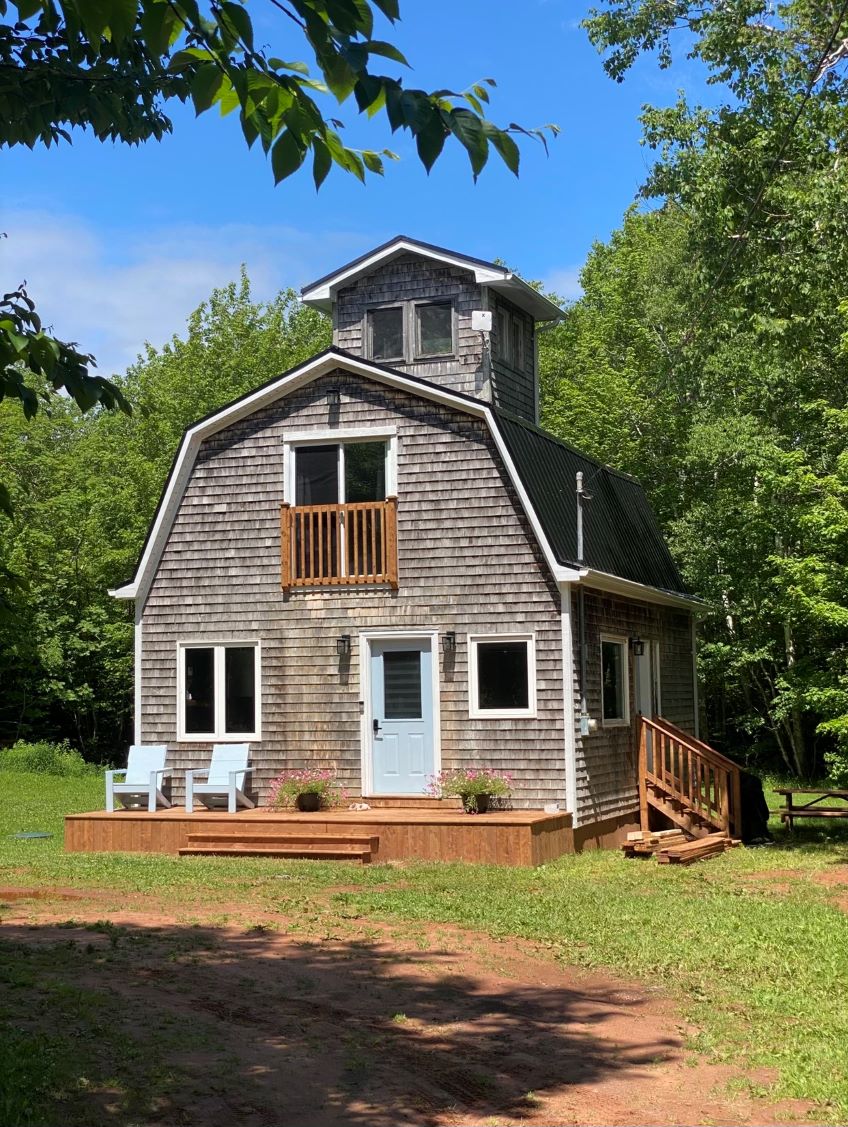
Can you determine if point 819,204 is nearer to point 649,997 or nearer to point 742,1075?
point 649,997

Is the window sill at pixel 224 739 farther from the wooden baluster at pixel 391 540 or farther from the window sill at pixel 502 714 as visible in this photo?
the window sill at pixel 502 714

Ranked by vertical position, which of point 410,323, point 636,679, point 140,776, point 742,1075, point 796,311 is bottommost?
point 742,1075

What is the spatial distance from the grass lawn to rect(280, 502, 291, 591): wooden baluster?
3642 millimetres

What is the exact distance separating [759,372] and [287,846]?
501 inches

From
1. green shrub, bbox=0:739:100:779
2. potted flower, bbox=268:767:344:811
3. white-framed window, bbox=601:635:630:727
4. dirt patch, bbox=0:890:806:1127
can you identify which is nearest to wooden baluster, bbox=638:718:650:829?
white-framed window, bbox=601:635:630:727

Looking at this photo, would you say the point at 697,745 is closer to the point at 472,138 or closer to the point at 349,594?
the point at 349,594

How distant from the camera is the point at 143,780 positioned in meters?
15.0

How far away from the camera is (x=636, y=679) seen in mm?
16953

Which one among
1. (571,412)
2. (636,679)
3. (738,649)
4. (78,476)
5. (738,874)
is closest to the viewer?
(738,874)

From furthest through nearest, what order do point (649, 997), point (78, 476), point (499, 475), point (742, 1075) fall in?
1. point (78, 476)
2. point (499, 475)
3. point (649, 997)
4. point (742, 1075)

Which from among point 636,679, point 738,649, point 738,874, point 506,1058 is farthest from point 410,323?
point 506,1058

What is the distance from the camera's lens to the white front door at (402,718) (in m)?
14.5

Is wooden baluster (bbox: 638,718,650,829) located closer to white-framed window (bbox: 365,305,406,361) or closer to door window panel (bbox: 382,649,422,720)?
door window panel (bbox: 382,649,422,720)

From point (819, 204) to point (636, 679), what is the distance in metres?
7.83
